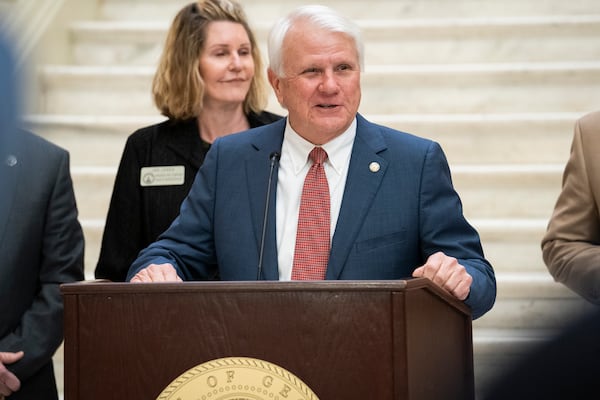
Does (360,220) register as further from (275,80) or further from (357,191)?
(275,80)

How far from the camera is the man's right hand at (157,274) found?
6.98 feet

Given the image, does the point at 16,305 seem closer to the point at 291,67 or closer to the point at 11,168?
the point at 291,67

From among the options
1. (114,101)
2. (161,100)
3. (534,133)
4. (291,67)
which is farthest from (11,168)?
(114,101)

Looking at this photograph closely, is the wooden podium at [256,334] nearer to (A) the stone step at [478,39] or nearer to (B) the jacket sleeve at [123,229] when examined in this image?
(B) the jacket sleeve at [123,229]

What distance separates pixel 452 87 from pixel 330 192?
8.69 feet

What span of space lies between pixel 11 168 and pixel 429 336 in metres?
1.30

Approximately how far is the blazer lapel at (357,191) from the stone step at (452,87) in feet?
7.84

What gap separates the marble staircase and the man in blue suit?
1.67m

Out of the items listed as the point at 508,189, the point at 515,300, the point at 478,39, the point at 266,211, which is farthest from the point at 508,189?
the point at 266,211

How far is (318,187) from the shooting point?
2.40 metres

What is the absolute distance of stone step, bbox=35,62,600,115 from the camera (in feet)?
15.8

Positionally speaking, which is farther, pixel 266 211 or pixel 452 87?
pixel 452 87

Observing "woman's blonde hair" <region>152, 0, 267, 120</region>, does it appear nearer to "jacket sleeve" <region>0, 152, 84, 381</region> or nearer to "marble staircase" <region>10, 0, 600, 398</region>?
"jacket sleeve" <region>0, 152, 84, 381</region>

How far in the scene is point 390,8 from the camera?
5.52 m
